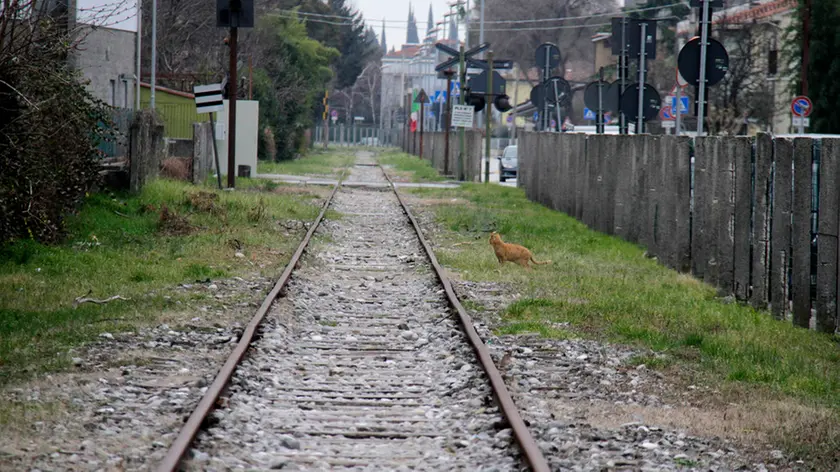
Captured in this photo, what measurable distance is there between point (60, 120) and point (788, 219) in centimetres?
875

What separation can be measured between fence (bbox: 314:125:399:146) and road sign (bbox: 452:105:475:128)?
9171cm

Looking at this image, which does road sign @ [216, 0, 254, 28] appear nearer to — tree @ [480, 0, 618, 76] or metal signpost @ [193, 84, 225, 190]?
metal signpost @ [193, 84, 225, 190]

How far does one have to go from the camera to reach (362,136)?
141000 mm

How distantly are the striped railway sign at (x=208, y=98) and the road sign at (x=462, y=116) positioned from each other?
14896 mm

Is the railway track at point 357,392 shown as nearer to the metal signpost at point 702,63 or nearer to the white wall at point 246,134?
the metal signpost at point 702,63

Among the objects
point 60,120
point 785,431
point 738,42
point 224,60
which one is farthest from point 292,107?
point 785,431

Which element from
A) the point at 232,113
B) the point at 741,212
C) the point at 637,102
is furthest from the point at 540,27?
the point at 741,212

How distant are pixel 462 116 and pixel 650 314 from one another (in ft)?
96.3

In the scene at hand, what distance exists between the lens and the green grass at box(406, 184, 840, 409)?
8.71m

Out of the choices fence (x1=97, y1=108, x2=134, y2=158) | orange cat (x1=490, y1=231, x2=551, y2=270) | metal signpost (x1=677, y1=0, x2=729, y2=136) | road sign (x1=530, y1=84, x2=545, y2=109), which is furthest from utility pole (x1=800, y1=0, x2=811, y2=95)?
orange cat (x1=490, y1=231, x2=551, y2=270)

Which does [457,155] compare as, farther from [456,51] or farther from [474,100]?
[474,100]

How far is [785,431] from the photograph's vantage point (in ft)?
22.4

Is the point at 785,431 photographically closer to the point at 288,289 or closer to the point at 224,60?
the point at 288,289

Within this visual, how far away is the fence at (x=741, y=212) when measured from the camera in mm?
10500
